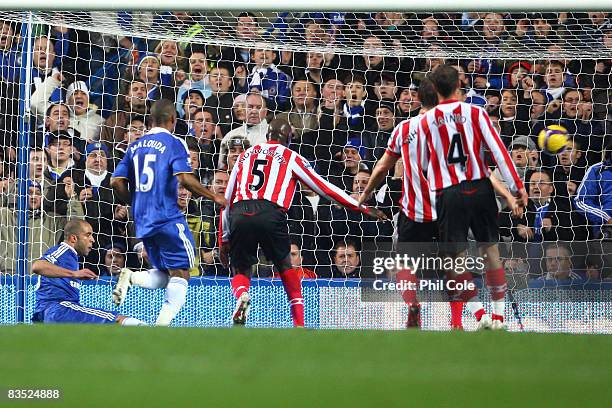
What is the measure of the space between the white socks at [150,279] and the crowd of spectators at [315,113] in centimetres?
85

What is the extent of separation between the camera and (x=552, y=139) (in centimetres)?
685

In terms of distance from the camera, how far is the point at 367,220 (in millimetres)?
7426

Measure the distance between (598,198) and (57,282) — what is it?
373 cm

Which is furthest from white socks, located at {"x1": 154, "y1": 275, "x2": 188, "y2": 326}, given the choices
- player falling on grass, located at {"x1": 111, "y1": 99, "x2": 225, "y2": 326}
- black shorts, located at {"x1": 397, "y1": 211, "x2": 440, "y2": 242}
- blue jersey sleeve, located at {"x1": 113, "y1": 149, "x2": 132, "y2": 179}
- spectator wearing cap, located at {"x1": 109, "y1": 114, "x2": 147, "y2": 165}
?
spectator wearing cap, located at {"x1": 109, "y1": 114, "x2": 147, "y2": 165}

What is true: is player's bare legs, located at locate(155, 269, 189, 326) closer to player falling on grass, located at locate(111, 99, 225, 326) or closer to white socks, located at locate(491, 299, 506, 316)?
player falling on grass, located at locate(111, 99, 225, 326)

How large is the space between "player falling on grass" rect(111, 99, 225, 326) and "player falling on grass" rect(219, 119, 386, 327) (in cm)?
28

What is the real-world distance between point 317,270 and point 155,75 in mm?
2023

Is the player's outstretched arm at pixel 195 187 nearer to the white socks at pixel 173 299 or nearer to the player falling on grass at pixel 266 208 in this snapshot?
the player falling on grass at pixel 266 208

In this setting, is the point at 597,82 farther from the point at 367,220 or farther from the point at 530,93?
the point at 367,220

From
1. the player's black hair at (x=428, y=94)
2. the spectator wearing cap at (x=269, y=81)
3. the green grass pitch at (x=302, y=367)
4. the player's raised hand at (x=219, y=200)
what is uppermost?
the spectator wearing cap at (x=269, y=81)

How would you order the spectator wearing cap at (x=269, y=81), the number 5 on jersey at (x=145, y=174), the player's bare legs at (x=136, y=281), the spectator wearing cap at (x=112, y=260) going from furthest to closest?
1. the spectator wearing cap at (x=269, y=81)
2. the spectator wearing cap at (x=112, y=260)
3. the number 5 on jersey at (x=145, y=174)
4. the player's bare legs at (x=136, y=281)

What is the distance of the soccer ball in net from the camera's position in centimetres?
684

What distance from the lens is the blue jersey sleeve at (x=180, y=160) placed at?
6.05 meters

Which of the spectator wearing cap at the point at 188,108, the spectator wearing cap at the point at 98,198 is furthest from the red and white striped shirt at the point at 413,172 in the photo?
the spectator wearing cap at the point at 98,198
